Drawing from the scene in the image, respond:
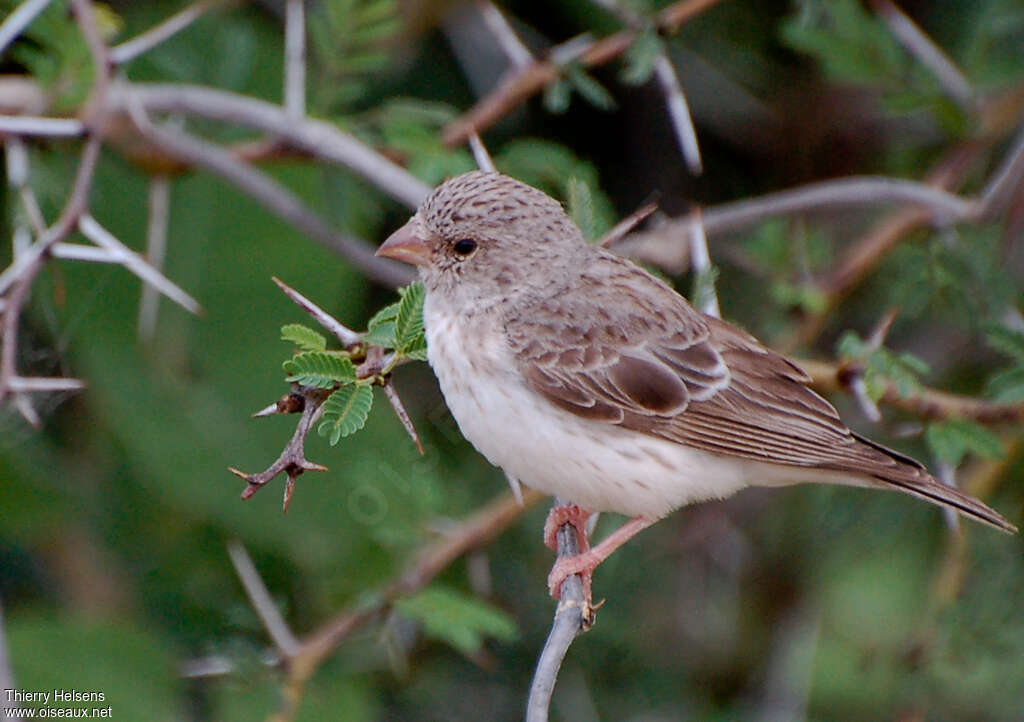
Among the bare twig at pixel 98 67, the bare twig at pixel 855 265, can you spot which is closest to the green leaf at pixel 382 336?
the bare twig at pixel 98 67

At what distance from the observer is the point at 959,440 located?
13.6 feet

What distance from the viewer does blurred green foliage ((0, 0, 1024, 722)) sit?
4980 mm

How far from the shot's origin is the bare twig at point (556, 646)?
9.21ft

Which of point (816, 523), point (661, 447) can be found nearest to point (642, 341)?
point (661, 447)

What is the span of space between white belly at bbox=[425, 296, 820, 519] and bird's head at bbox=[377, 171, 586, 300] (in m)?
0.17

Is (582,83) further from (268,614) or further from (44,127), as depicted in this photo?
(268,614)

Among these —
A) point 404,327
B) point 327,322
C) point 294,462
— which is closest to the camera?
point 294,462

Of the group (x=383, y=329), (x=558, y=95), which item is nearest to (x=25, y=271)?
(x=383, y=329)

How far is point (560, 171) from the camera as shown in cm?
503

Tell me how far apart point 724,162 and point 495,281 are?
3212 millimetres

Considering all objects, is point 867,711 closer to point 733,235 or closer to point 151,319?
point 733,235

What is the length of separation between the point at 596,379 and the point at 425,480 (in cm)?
82

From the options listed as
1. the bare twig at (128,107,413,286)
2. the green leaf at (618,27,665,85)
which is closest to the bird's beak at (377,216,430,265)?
the bare twig at (128,107,413,286)

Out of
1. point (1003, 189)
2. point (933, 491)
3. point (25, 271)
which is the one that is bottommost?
point (25, 271)
